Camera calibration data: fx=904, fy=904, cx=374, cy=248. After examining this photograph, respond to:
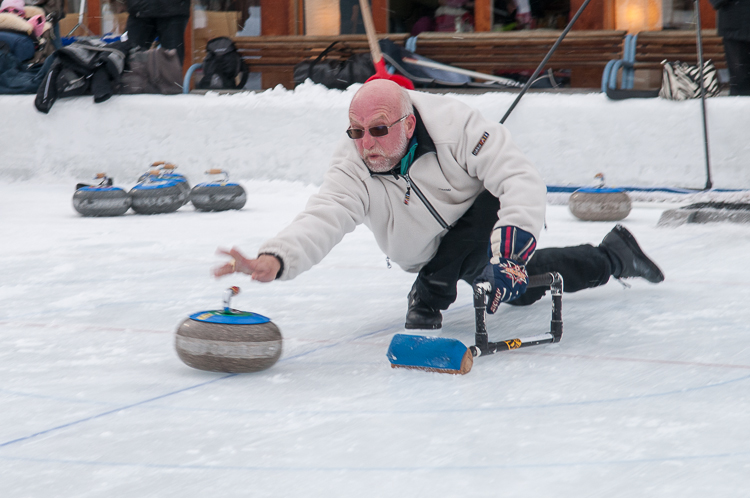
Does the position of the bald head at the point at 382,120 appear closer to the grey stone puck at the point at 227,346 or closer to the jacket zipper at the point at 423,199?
the jacket zipper at the point at 423,199

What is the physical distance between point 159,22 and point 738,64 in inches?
201

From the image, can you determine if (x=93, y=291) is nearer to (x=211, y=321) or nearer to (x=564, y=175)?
(x=211, y=321)

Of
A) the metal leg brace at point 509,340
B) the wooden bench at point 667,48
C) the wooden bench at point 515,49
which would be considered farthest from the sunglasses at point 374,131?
the wooden bench at point 515,49

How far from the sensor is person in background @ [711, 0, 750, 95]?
588cm

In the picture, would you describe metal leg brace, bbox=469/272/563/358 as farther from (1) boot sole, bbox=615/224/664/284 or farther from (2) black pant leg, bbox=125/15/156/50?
(2) black pant leg, bbox=125/15/156/50

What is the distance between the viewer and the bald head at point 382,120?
7.43 feet

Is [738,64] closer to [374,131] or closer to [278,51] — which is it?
[374,131]

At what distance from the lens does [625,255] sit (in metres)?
2.91

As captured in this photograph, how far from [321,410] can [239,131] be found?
651 cm

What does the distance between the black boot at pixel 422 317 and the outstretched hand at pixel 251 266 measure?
607 mm

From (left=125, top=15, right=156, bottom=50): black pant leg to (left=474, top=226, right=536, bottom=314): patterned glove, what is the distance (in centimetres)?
709

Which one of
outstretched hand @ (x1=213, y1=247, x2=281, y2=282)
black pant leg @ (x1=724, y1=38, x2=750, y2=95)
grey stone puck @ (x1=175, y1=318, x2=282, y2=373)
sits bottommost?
grey stone puck @ (x1=175, y1=318, x2=282, y2=373)

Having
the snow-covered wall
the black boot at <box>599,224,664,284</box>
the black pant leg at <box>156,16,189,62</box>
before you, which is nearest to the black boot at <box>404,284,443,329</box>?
the black boot at <box>599,224,664,284</box>

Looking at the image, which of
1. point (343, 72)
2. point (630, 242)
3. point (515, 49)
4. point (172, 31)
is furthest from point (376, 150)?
point (515, 49)
